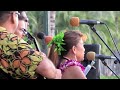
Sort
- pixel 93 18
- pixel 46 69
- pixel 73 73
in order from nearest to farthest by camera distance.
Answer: pixel 46 69, pixel 73 73, pixel 93 18

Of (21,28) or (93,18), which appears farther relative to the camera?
(93,18)

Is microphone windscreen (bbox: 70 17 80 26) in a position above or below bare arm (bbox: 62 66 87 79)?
above

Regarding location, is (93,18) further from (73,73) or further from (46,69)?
(46,69)

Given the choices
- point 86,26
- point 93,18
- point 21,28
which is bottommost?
point 86,26

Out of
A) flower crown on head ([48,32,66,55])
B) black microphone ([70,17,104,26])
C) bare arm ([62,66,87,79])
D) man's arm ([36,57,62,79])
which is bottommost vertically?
bare arm ([62,66,87,79])

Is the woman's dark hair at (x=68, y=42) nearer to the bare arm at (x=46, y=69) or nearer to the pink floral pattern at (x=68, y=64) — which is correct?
the pink floral pattern at (x=68, y=64)

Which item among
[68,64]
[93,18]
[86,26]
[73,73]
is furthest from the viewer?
[93,18]

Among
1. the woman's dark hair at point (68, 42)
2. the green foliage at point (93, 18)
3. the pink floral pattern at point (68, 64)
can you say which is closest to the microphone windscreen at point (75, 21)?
the woman's dark hair at point (68, 42)

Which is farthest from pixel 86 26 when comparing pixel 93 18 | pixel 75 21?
pixel 75 21

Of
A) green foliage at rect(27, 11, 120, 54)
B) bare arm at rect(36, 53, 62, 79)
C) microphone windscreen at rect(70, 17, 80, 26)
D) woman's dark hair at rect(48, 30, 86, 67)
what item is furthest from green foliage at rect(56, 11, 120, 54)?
bare arm at rect(36, 53, 62, 79)

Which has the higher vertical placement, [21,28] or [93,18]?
[21,28]

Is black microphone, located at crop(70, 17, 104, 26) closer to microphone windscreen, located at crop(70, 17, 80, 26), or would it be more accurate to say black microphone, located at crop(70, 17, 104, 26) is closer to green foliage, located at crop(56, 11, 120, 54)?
microphone windscreen, located at crop(70, 17, 80, 26)
